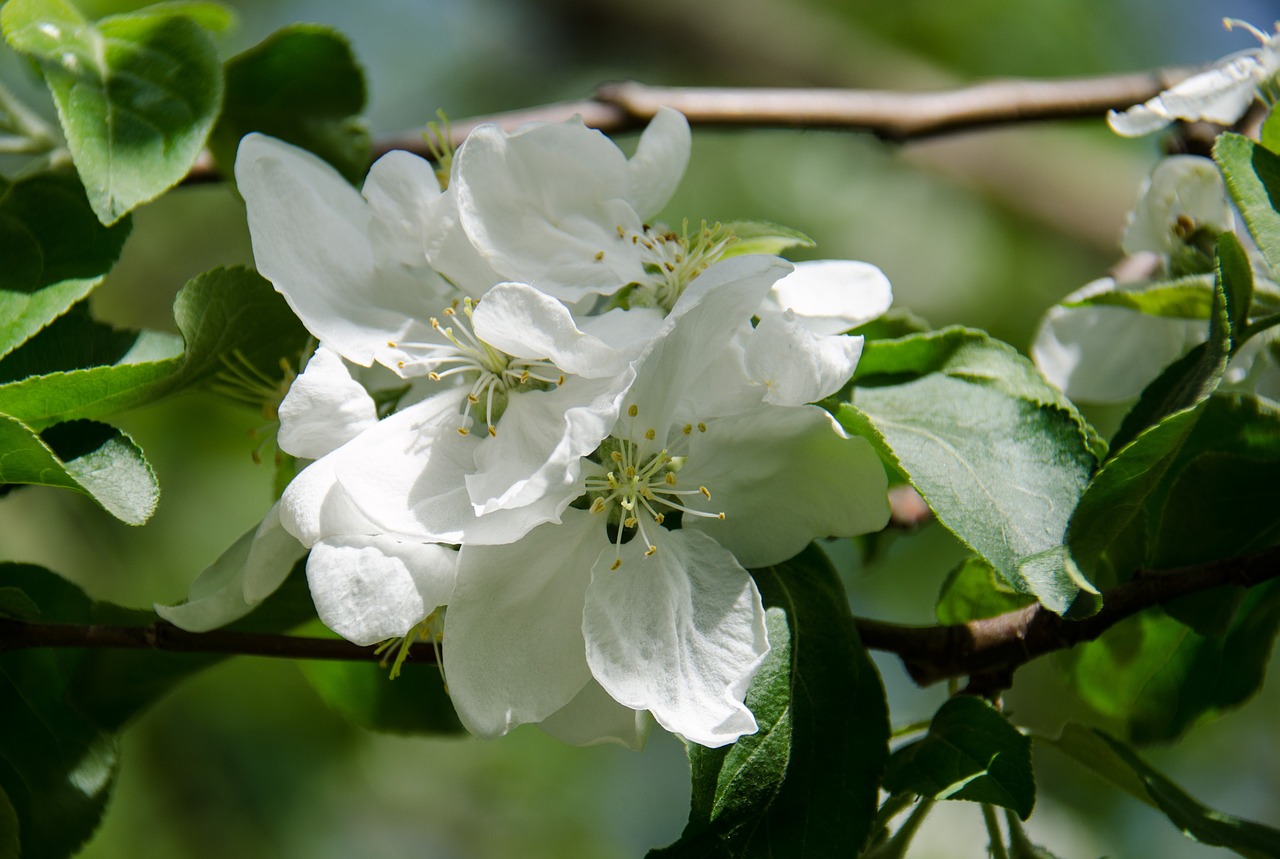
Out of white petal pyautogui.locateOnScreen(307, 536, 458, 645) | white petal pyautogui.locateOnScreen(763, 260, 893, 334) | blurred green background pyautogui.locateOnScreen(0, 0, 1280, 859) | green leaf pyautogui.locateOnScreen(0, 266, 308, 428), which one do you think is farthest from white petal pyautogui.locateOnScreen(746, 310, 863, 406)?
blurred green background pyautogui.locateOnScreen(0, 0, 1280, 859)

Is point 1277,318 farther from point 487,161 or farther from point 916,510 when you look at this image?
point 487,161

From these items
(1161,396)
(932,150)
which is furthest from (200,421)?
(1161,396)

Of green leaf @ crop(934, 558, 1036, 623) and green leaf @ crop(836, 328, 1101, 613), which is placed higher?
green leaf @ crop(836, 328, 1101, 613)

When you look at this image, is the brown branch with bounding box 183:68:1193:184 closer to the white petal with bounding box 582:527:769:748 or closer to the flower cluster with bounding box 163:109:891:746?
Result: the flower cluster with bounding box 163:109:891:746

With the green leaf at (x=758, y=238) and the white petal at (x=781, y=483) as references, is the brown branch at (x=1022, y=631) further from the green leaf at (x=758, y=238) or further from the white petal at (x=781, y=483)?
the green leaf at (x=758, y=238)

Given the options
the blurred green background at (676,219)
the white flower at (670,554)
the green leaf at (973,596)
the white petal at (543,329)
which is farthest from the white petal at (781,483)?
the blurred green background at (676,219)

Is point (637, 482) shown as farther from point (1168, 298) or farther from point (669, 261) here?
point (1168, 298)
